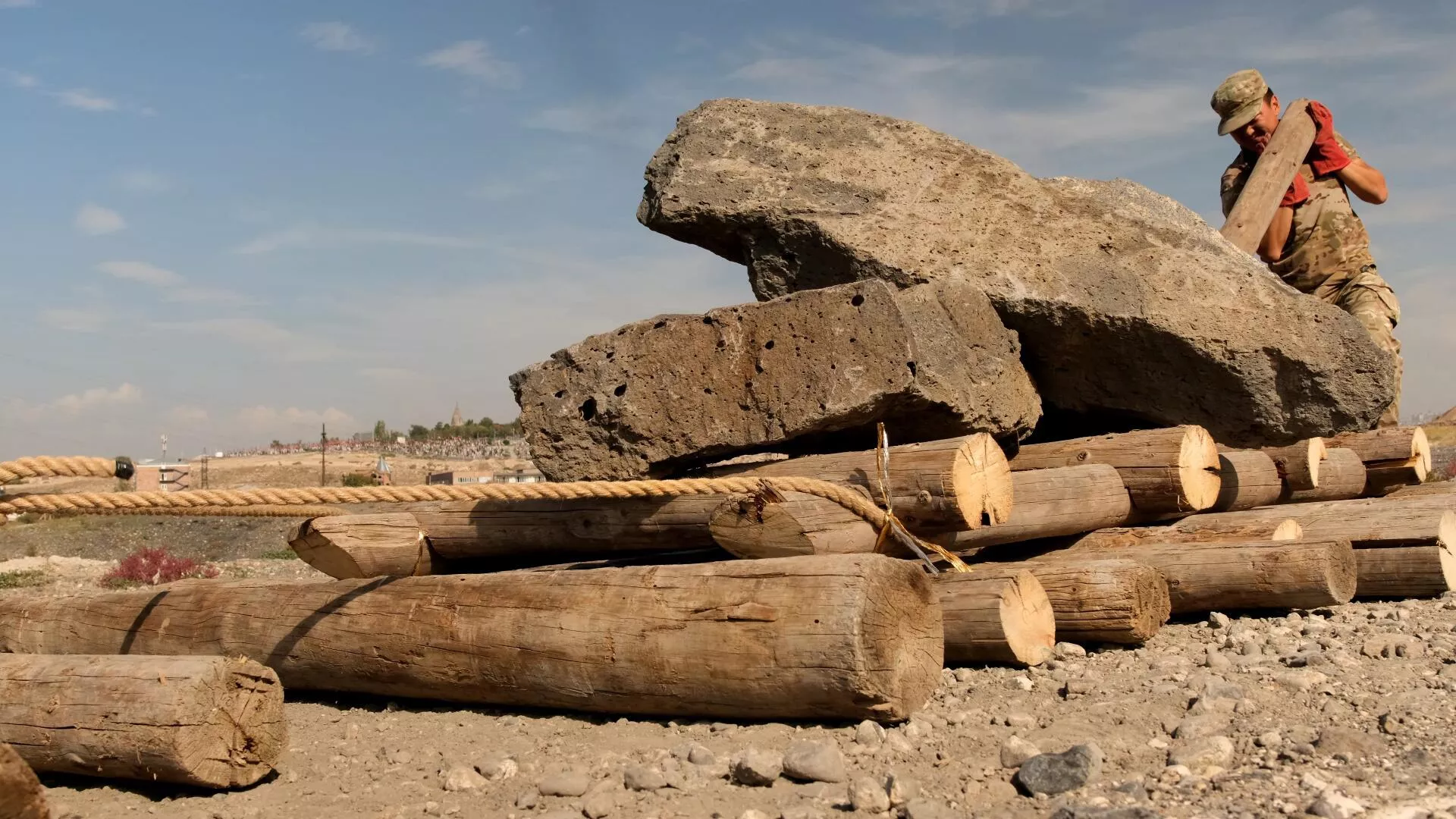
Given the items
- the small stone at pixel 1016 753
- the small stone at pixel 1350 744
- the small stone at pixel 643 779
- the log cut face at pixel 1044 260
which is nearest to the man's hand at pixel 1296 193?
the log cut face at pixel 1044 260

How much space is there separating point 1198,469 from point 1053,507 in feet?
3.23

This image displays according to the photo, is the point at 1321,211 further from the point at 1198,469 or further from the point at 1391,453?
the point at 1198,469

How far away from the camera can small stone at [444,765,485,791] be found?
3463 mm

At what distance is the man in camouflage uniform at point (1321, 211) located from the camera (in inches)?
295

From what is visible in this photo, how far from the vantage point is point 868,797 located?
9.80ft

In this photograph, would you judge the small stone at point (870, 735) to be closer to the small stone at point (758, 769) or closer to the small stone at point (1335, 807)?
the small stone at point (758, 769)

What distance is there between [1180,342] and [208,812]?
476 cm

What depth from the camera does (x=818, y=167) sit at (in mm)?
6051

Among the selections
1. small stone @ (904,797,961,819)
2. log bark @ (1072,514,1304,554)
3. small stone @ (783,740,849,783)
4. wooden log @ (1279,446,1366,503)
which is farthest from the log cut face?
small stone @ (904,797,961,819)

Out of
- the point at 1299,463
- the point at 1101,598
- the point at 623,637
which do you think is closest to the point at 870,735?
the point at 623,637

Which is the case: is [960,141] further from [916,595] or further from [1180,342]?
[916,595]

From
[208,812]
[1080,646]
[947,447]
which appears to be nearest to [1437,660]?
[1080,646]

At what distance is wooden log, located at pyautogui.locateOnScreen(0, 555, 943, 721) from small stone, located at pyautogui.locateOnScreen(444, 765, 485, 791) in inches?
21.7

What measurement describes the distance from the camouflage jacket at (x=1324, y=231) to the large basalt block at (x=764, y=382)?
150 inches
